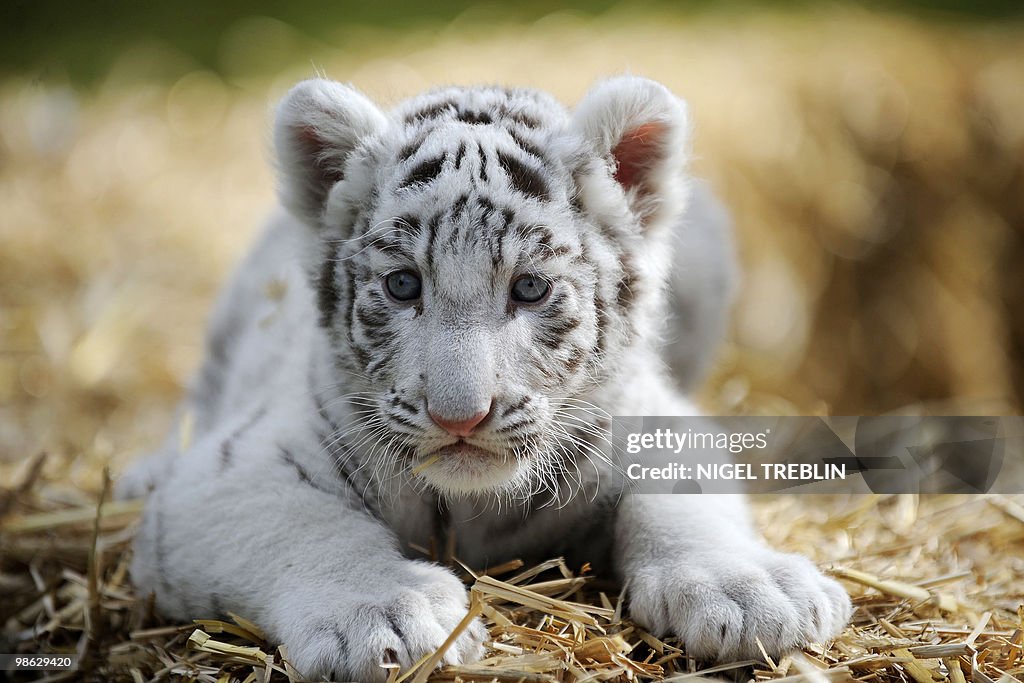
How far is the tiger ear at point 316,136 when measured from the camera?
2.51 m

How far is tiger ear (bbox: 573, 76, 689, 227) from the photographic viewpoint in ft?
8.01

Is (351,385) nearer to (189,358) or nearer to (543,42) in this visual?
(189,358)

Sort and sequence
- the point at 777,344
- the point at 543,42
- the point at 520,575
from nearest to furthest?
the point at 520,575, the point at 777,344, the point at 543,42

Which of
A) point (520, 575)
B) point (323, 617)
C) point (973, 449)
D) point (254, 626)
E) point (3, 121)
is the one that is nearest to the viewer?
point (323, 617)

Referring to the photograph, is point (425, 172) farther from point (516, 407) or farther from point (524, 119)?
point (516, 407)

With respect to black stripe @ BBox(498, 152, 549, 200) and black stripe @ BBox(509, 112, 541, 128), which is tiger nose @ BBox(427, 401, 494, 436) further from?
black stripe @ BBox(509, 112, 541, 128)

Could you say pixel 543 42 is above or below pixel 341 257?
above

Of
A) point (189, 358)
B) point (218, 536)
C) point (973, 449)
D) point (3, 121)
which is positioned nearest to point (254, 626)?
point (218, 536)

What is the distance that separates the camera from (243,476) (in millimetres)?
2543

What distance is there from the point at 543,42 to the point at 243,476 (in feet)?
17.1

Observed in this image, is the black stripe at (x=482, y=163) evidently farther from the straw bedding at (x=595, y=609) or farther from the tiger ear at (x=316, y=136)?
the straw bedding at (x=595, y=609)

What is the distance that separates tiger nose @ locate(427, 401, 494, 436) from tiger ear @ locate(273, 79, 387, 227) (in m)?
0.85

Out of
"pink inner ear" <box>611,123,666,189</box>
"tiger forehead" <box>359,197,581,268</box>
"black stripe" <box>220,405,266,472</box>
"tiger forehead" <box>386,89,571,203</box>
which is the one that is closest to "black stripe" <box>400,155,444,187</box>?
"tiger forehead" <box>386,89,571,203</box>

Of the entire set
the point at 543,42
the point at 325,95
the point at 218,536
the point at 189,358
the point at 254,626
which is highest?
the point at 543,42
